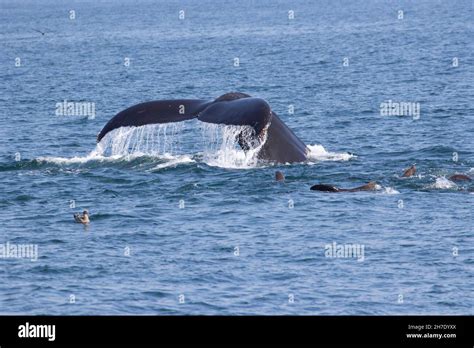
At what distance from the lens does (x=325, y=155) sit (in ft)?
89.7

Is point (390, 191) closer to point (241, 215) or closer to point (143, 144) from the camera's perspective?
point (241, 215)

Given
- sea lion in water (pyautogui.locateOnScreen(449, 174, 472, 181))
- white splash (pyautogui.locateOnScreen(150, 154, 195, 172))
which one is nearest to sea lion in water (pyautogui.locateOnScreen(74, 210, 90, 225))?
white splash (pyautogui.locateOnScreen(150, 154, 195, 172))

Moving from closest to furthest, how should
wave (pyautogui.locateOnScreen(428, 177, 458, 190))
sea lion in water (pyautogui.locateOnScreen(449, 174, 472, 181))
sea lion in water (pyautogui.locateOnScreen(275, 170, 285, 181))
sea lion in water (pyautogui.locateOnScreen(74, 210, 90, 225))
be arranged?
sea lion in water (pyautogui.locateOnScreen(74, 210, 90, 225)) → sea lion in water (pyautogui.locateOnScreen(275, 170, 285, 181)) → wave (pyautogui.locateOnScreen(428, 177, 458, 190)) → sea lion in water (pyautogui.locateOnScreen(449, 174, 472, 181))

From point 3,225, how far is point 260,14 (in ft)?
391

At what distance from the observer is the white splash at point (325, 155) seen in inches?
1045

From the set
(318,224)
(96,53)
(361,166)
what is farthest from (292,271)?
(96,53)
